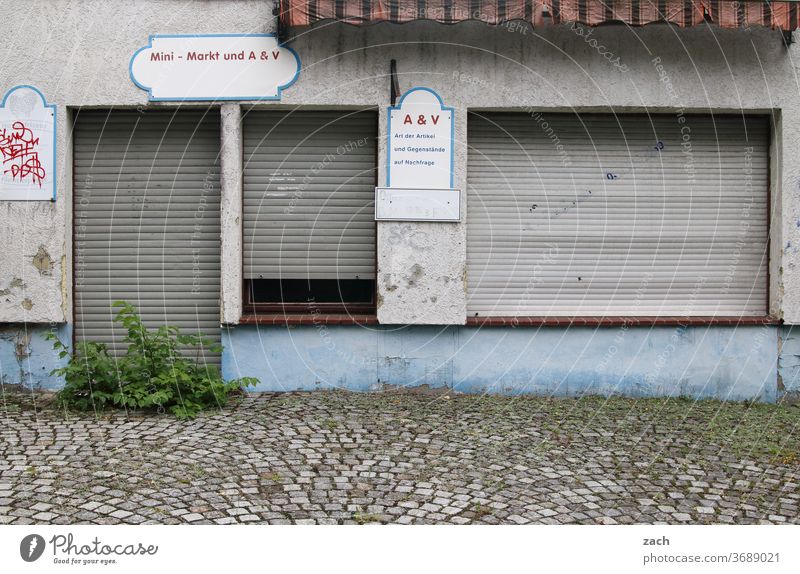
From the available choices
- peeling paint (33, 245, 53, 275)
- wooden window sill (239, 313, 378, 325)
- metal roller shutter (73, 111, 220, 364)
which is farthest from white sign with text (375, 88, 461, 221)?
peeling paint (33, 245, 53, 275)

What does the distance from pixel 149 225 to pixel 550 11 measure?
4.75 meters

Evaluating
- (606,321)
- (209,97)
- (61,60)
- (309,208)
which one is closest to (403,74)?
(309,208)

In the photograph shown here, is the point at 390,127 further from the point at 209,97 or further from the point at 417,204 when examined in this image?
the point at 209,97

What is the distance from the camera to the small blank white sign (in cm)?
803

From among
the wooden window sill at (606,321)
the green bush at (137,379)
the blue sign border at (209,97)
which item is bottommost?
the green bush at (137,379)

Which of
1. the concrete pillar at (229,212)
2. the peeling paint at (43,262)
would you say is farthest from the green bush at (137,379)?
the peeling paint at (43,262)

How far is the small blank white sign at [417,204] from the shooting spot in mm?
8031

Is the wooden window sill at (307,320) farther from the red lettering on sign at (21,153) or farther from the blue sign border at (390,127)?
the red lettering on sign at (21,153)

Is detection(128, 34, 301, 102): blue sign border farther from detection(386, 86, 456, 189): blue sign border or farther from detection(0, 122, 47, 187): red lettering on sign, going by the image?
detection(0, 122, 47, 187): red lettering on sign

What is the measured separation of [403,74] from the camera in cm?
803

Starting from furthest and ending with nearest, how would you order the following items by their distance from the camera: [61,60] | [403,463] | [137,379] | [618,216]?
[618,216], [61,60], [137,379], [403,463]

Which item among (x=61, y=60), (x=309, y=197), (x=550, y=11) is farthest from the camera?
(x=309, y=197)

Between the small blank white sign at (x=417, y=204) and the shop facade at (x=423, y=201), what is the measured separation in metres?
0.02

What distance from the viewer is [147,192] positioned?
331 inches
